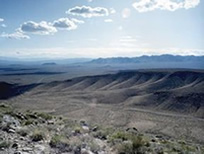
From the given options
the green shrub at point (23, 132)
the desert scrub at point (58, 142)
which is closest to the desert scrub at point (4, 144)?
the desert scrub at point (58, 142)

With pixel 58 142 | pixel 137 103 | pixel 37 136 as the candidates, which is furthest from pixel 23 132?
pixel 137 103

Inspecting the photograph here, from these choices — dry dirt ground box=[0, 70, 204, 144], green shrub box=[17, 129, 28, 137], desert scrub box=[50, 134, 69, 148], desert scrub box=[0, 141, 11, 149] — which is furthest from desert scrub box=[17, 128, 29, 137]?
dry dirt ground box=[0, 70, 204, 144]

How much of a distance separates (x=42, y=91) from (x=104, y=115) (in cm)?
4362

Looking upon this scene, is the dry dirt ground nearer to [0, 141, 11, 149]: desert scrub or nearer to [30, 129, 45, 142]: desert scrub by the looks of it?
[30, 129, 45, 142]: desert scrub

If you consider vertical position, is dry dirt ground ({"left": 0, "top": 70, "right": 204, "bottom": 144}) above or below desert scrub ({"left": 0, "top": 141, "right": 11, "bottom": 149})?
below

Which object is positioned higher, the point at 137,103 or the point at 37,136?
the point at 37,136

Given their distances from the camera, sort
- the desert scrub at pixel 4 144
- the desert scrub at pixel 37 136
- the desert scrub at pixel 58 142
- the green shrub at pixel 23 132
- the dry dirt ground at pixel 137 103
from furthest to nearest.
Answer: the dry dirt ground at pixel 137 103 < the green shrub at pixel 23 132 < the desert scrub at pixel 37 136 < the desert scrub at pixel 58 142 < the desert scrub at pixel 4 144

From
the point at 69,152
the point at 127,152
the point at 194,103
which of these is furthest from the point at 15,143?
the point at 194,103

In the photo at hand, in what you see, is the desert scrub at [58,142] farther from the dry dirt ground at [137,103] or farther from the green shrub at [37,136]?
the dry dirt ground at [137,103]

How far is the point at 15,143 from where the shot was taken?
872cm

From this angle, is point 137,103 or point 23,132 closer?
point 23,132

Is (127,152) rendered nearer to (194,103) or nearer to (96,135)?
(96,135)

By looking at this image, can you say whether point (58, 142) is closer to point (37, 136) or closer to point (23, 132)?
point (37, 136)

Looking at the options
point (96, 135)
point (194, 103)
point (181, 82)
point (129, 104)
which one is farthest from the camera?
point (181, 82)
